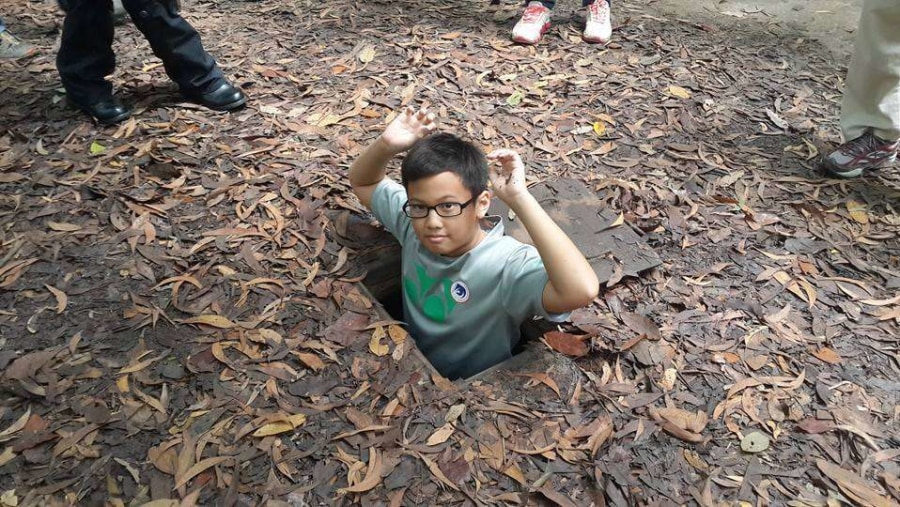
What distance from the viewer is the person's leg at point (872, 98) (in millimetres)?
3207

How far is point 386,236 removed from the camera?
10.0 feet

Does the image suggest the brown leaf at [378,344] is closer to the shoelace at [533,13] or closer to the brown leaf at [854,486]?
the brown leaf at [854,486]

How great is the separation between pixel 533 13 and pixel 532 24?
14 cm

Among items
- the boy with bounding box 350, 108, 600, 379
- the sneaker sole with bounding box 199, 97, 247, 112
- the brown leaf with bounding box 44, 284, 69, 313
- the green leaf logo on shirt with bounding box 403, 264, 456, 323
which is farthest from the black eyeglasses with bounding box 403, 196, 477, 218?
the sneaker sole with bounding box 199, 97, 247, 112

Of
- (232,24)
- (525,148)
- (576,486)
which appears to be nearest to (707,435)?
(576,486)

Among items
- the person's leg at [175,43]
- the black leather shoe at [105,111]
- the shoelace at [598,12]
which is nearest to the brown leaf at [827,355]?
the shoelace at [598,12]

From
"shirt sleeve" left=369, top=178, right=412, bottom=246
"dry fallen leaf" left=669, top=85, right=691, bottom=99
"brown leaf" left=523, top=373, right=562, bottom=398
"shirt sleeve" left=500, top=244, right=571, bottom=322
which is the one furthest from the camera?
"dry fallen leaf" left=669, top=85, right=691, bottom=99

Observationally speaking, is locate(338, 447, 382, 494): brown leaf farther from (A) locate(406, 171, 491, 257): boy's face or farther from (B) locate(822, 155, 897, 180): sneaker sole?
(B) locate(822, 155, 897, 180): sneaker sole

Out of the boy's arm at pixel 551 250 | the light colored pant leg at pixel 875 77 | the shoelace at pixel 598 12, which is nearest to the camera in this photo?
the boy's arm at pixel 551 250

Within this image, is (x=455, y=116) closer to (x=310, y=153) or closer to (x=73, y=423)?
(x=310, y=153)

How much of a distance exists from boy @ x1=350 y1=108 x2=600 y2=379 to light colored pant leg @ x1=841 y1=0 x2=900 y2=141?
91.2 inches

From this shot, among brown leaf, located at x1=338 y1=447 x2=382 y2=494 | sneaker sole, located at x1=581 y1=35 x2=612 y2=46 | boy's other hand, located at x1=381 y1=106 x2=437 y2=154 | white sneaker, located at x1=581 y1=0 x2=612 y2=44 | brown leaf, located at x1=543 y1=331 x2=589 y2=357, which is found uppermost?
boy's other hand, located at x1=381 y1=106 x2=437 y2=154

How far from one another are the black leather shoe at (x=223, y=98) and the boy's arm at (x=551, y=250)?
235 cm

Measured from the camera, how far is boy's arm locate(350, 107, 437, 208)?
2.64 meters
